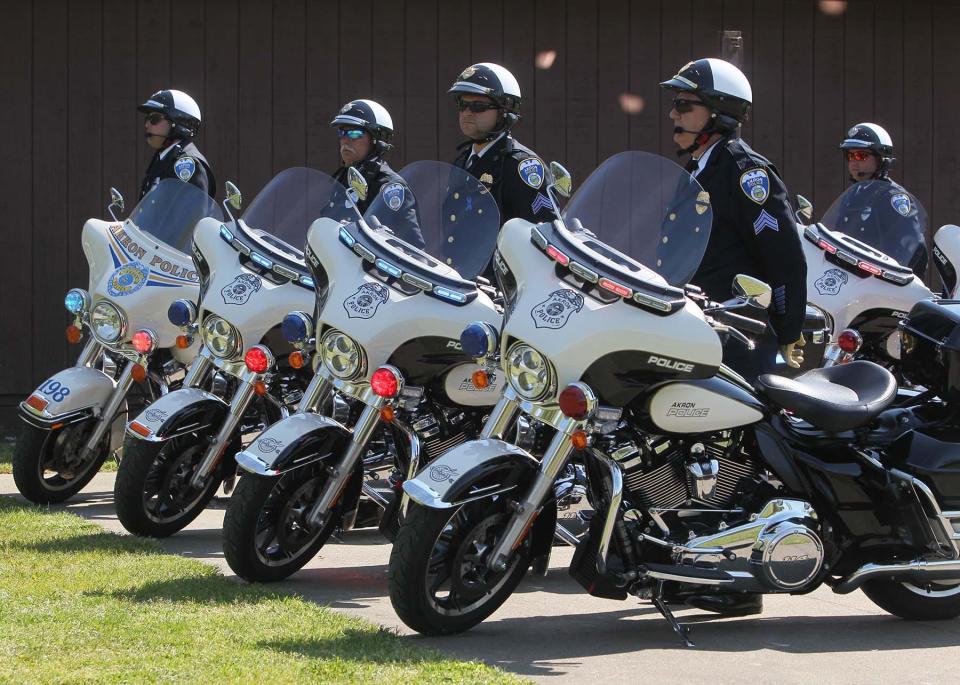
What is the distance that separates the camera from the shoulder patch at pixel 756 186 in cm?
555

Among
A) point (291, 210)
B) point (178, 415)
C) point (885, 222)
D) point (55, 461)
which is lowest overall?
point (55, 461)

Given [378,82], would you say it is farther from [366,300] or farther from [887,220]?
[366,300]

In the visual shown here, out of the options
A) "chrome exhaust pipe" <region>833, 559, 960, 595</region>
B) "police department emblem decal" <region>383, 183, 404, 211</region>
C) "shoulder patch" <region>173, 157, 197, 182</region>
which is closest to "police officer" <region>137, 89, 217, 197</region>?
"shoulder patch" <region>173, 157, 197, 182</region>

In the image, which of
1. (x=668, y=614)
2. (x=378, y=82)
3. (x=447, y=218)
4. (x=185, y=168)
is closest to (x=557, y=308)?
(x=668, y=614)

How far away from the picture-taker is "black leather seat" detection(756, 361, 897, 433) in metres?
4.90

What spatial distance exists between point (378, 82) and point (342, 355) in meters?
5.92

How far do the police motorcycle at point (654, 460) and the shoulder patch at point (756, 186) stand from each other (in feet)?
1.86

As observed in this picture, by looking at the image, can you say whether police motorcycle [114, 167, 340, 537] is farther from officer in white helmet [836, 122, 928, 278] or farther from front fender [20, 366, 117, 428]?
officer in white helmet [836, 122, 928, 278]

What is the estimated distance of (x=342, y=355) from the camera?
5.60m

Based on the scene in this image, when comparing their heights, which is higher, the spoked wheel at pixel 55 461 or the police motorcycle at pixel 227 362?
the police motorcycle at pixel 227 362

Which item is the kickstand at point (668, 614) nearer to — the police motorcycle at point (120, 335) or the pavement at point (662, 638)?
the pavement at point (662, 638)

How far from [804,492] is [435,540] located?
4.00 ft

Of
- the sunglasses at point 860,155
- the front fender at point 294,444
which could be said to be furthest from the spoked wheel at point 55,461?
the sunglasses at point 860,155

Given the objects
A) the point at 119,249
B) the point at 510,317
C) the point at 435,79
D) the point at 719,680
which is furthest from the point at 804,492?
the point at 435,79
